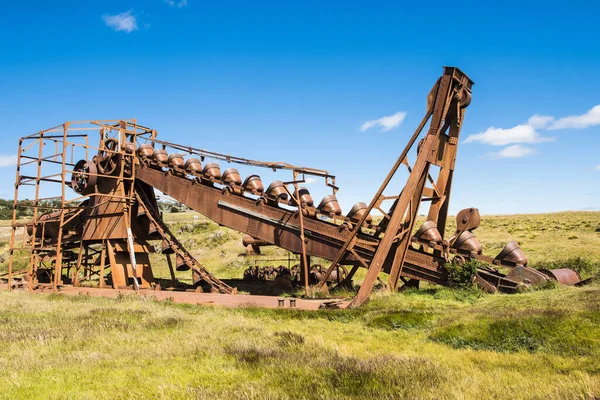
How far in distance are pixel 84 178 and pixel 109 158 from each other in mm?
1346

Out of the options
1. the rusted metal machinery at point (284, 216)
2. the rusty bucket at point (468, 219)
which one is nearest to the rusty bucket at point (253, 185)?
the rusted metal machinery at point (284, 216)

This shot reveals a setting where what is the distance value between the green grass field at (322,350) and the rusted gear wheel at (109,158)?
7.07m

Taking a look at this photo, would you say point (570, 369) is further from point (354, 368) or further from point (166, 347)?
point (166, 347)

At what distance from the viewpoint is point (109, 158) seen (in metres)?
17.9

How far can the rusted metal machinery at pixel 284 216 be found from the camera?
1178 centimetres

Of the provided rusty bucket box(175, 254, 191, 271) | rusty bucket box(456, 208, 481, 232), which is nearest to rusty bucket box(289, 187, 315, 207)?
rusty bucket box(456, 208, 481, 232)

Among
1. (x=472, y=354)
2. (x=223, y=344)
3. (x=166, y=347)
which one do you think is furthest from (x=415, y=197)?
(x=166, y=347)

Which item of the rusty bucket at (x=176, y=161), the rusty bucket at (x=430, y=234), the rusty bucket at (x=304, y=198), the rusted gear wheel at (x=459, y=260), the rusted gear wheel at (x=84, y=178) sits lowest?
the rusted gear wheel at (x=459, y=260)

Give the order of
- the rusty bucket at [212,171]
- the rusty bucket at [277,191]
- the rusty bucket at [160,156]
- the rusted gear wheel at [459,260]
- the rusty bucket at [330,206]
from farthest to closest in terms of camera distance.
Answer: the rusty bucket at [160,156], the rusty bucket at [212,171], the rusty bucket at [277,191], the rusty bucket at [330,206], the rusted gear wheel at [459,260]

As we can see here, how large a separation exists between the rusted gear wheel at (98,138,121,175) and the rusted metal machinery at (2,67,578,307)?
0.04 metres

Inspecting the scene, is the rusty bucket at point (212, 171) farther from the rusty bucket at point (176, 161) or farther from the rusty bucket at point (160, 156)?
the rusty bucket at point (160, 156)

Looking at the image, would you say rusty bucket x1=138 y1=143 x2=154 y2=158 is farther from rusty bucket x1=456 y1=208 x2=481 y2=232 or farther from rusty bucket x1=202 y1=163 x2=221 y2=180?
rusty bucket x1=456 y1=208 x2=481 y2=232

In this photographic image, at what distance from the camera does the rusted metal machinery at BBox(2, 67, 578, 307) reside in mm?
11781

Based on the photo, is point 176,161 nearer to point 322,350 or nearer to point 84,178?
point 84,178
